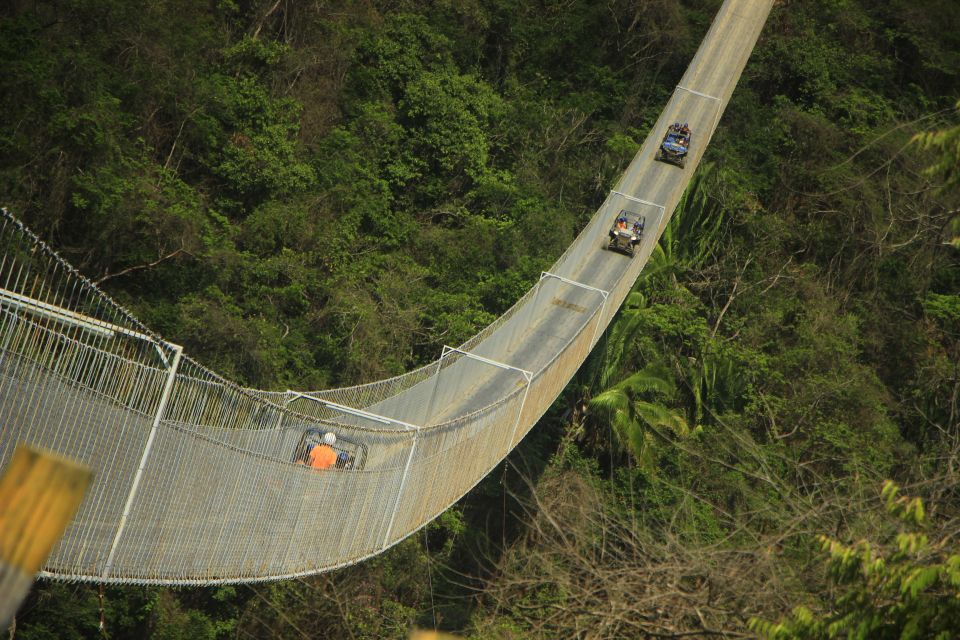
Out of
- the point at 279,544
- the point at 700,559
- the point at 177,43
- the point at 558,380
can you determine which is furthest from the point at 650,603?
the point at 177,43

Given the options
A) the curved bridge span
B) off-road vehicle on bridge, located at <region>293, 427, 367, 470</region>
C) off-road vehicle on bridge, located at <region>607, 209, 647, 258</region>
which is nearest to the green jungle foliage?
off-road vehicle on bridge, located at <region>607, 209, 647, 258</region>

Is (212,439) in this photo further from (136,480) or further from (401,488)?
(401,488)

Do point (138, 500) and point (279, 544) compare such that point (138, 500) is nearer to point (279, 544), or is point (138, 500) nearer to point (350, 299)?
point (279, 544)

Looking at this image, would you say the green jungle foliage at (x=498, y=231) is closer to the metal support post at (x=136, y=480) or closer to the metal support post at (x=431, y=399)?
the metal support post at (x=431, y=399)

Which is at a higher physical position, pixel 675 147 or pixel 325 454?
pixel 675 147

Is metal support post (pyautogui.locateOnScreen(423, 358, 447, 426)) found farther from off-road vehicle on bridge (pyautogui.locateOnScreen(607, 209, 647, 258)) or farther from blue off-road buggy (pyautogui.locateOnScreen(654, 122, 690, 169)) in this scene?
blue off-road buggy (pyautogui.locateOnScreen(654, 122, 690, 169))

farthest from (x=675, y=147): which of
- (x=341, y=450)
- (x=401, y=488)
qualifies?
(x=341, y=450)
